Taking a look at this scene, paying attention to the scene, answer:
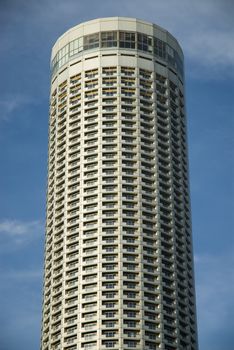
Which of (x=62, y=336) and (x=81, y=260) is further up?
(x=81, y=260)

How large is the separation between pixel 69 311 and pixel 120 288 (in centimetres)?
1299

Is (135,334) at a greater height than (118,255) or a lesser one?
lesser

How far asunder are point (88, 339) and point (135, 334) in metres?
10.4

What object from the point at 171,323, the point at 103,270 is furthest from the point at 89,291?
the point at 171,323

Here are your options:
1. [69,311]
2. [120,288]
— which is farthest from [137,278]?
[69,311]

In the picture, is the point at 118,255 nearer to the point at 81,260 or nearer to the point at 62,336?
the point at 81,260

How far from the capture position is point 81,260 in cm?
19925

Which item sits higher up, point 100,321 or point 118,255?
point 118,255

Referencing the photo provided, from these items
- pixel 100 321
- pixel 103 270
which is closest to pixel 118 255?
pixel 103 270

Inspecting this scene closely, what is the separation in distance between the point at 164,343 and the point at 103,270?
21.8 metres

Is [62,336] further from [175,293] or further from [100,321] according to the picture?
[175,293]

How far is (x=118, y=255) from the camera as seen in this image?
651 ft

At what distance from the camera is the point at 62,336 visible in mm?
192250
